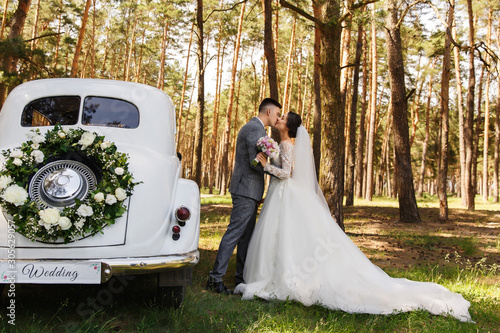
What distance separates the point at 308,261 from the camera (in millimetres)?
4707

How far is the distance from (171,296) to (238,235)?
1.32 m

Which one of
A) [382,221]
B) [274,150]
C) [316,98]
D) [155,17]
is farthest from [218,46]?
[274,150]

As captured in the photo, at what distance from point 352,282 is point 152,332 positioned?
2.22m

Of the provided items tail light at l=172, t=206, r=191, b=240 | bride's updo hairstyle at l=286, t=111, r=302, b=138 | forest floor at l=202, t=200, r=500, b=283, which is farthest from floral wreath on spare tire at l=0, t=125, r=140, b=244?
forest floor at l=202, t=200, r=500, b=283

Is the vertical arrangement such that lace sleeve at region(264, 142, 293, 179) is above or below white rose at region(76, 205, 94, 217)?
above

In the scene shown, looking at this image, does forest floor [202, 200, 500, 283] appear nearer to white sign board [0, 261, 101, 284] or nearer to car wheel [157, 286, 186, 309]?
car wheel [157, 286, 186, 309]

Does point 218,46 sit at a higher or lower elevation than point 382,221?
higher

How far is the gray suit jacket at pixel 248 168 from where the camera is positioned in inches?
202

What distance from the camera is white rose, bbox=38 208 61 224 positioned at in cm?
326

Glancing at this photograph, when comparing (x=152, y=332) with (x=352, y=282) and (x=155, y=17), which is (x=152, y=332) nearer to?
(x=352, y=282)

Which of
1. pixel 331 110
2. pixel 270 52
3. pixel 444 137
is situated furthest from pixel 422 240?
pixel 270 52

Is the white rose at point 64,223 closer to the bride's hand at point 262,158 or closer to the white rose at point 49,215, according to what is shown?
the white rose at point 49,215

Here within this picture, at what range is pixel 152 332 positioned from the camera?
11.4 feet

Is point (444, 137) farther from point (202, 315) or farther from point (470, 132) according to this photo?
point (202, 315)
